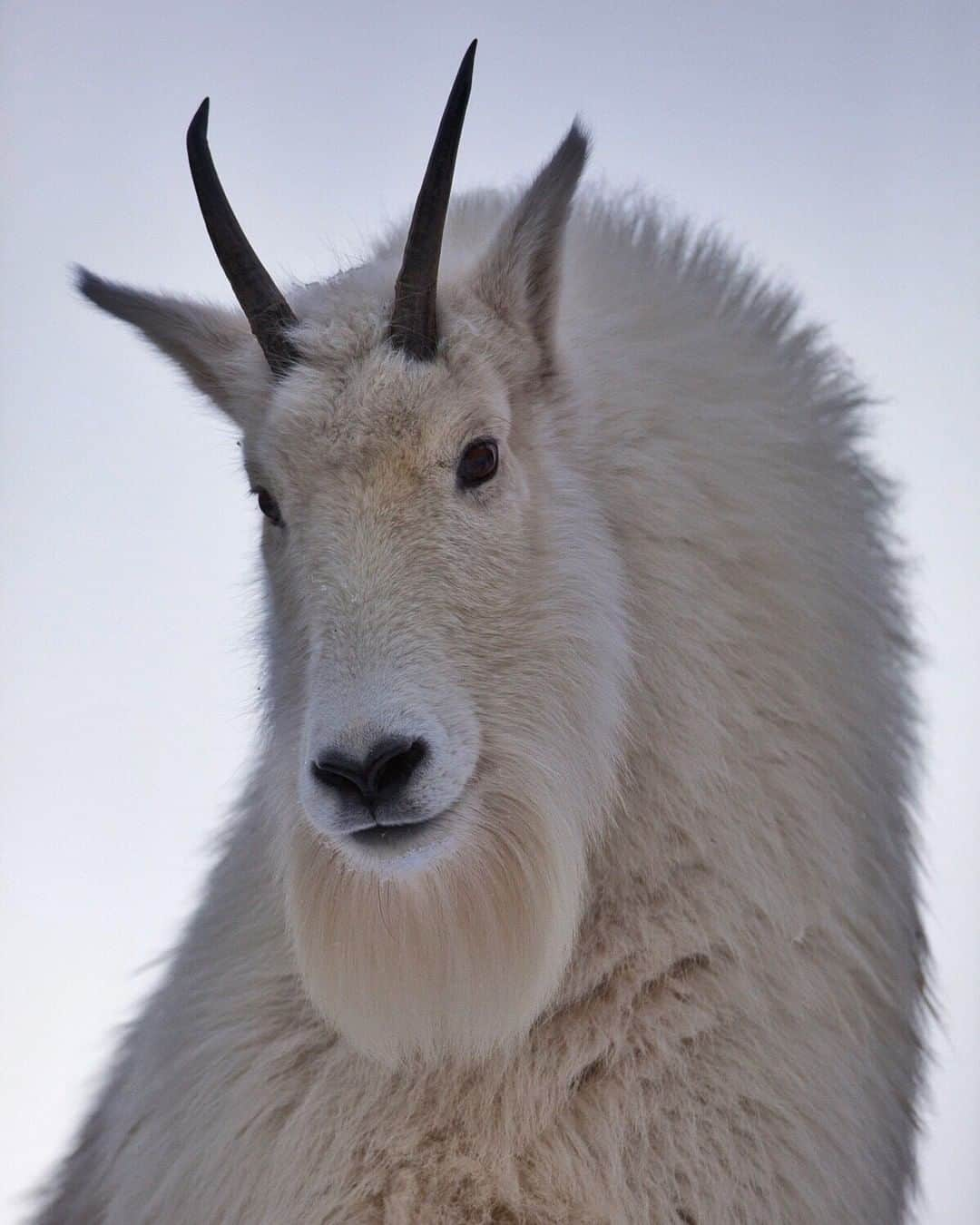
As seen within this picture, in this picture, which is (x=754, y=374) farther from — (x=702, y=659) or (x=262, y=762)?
(x=262, y=762)

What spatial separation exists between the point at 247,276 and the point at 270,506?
60cm

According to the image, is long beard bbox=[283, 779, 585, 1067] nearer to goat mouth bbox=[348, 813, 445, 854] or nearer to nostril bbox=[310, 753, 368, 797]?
goat mouth bbox=[348, 813, 445, 854]

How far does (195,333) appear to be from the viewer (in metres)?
5.48

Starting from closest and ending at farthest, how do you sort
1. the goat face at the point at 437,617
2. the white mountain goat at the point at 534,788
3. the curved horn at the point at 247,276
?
1. the goat face at the point at 437,617
2. the white mountain goat at the point at 534,788
3. the curved horn at the point at 247,276

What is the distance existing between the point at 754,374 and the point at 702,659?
97 centimetres

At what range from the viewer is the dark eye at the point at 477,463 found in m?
4.80

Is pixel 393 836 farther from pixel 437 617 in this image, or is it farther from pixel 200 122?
pixel 200 122

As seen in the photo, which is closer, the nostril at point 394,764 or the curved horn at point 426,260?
the nostril at point 394,764

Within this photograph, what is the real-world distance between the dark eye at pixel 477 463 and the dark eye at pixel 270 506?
52 cm

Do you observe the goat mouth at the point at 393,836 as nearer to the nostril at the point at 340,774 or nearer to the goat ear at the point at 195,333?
the nostril at the point at 340,774

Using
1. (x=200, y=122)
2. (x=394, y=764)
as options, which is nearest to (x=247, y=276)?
(x=200, y=122)

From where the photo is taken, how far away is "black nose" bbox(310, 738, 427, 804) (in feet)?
14.2

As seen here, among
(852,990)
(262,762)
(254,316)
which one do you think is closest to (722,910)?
(852,990)

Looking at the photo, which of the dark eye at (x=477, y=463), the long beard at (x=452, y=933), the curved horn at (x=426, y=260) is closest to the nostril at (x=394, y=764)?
the long beard at (x=452, y=933)
